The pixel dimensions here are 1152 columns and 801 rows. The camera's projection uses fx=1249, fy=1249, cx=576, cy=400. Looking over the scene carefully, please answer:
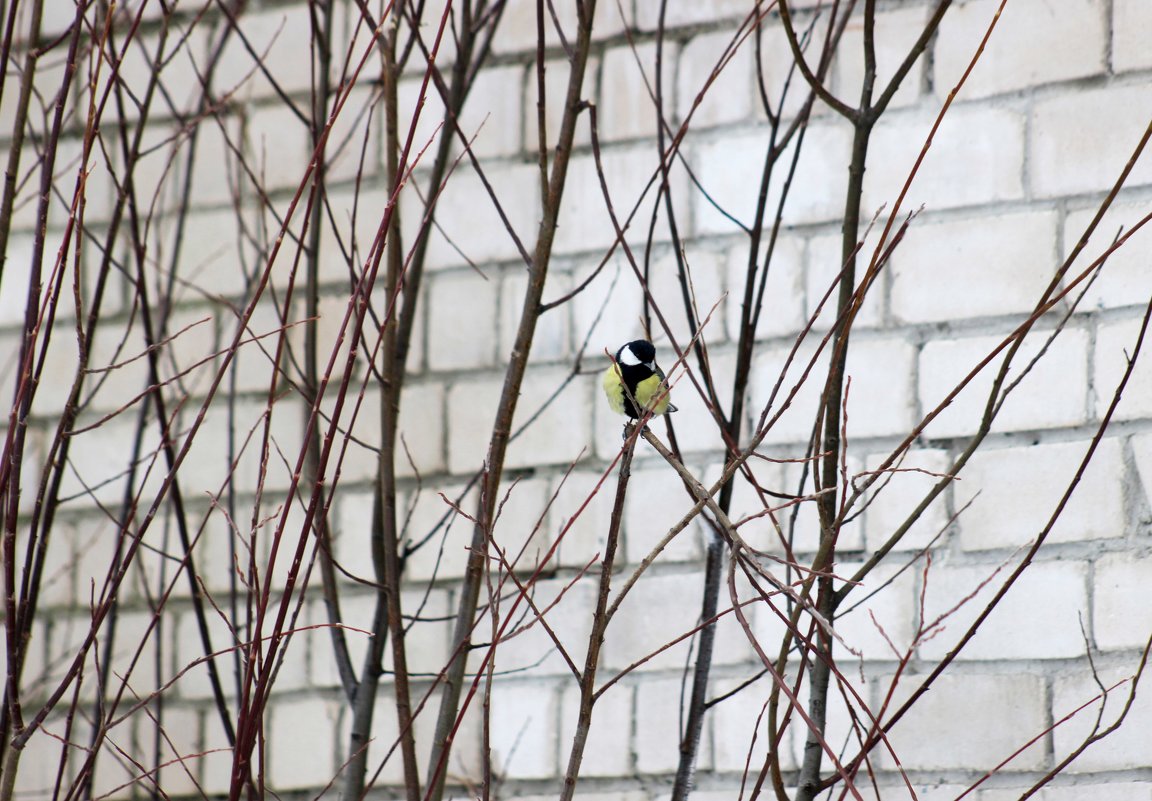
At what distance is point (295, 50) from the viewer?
7.70 ft

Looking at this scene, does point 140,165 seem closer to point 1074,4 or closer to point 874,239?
point 874,239

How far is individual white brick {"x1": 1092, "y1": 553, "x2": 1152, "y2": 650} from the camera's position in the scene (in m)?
1.67

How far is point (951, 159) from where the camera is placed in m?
1.89

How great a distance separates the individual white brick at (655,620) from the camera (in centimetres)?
195

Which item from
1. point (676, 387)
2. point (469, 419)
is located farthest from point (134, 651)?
point (676, 387)

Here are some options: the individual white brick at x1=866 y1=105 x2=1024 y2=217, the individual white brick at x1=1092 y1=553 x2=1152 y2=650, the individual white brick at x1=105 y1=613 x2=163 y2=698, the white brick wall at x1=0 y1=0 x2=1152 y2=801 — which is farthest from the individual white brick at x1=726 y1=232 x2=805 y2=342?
the individual white brick at x1=105 y1=613 x2=163 y2=698

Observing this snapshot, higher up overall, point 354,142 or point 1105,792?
point 354,142

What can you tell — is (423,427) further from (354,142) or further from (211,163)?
(211,163)

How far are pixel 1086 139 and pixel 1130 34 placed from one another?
16 cm

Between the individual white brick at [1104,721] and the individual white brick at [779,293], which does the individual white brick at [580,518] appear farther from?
the individual white brick at [1104,721]

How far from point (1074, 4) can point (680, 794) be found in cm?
127

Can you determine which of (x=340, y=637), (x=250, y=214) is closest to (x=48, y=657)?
(x=250, y=214)

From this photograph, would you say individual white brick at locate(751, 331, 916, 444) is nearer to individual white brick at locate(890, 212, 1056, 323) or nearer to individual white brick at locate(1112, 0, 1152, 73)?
individual white brick at locate(890, 212, 1056, 323)

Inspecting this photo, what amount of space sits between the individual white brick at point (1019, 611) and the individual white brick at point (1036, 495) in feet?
0.15
